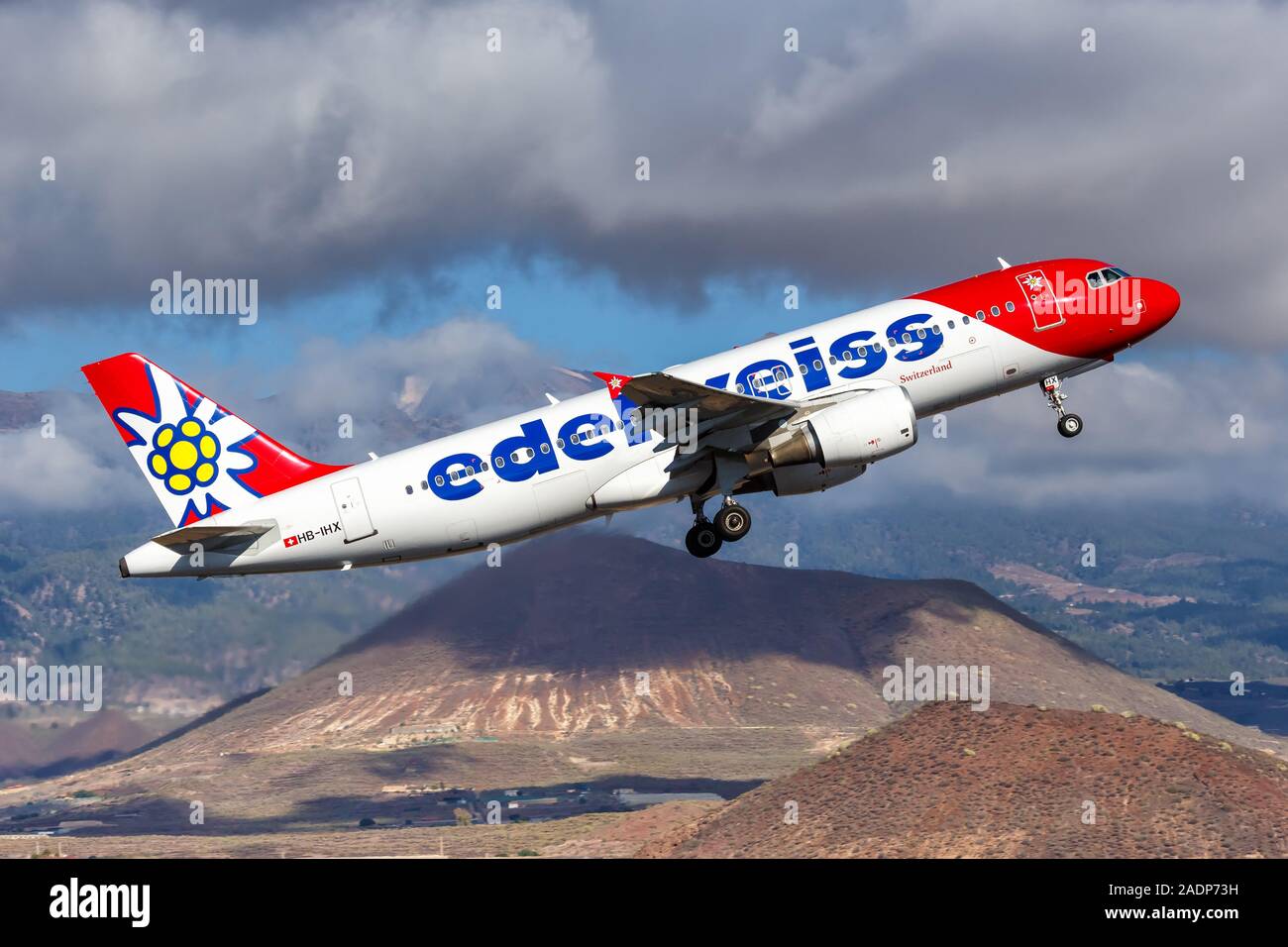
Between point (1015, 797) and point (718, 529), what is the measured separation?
168 ft

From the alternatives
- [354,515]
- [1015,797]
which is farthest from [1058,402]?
[1015,797]

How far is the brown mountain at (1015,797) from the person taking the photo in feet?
303

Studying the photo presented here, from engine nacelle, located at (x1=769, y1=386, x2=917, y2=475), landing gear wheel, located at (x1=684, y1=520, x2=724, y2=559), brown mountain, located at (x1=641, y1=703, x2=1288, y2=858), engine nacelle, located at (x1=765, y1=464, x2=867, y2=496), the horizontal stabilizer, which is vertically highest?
engine nacelle, located at (x1=769, y1=386, x2=917, y2=475)

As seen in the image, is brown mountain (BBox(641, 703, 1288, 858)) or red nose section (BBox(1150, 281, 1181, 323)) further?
brown mountain (BBox(641, 703, 1288, 858))

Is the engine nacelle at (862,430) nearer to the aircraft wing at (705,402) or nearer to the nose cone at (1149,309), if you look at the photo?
the aircraft wing at (705,402)

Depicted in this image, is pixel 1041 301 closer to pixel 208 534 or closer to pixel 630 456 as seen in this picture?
pixel 630 456

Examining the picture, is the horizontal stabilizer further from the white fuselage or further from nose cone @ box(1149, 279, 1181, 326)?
nose cone @ box(1149, 279, 1181, 326)

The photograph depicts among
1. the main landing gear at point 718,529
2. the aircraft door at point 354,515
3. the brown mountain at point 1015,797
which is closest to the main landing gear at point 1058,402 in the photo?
the main landing gear at point 718,529

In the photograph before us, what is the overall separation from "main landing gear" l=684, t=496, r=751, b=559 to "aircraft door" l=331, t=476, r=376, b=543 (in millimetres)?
11308

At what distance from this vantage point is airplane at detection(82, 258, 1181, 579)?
53.3 metres

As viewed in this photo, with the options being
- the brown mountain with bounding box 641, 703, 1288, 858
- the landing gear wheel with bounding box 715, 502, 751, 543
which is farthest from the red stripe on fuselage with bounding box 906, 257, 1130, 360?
the brown mountain with bounding box 641, 703, 1288, 858

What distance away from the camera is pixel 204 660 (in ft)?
500
